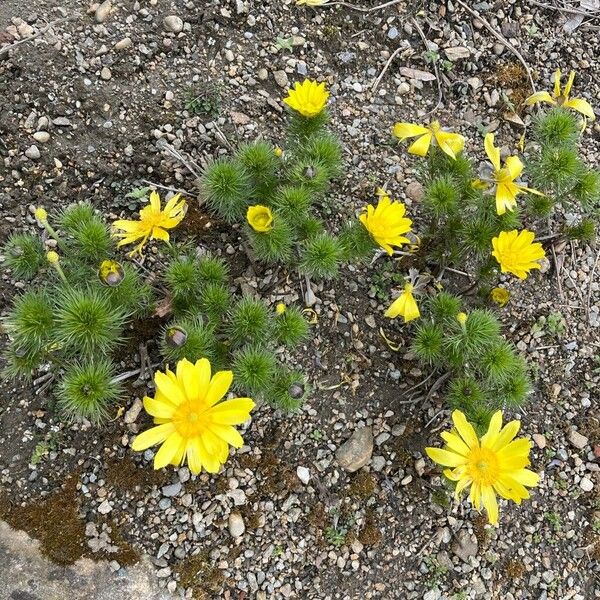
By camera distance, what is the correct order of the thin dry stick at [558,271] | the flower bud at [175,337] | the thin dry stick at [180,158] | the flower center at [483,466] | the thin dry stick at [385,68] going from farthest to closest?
the thin dry stick at [385,68] → the thin dry stick at [558,271] → the thin dry stick at [180,158] → the flower center at [483,466] → the flower bud at [175,337]

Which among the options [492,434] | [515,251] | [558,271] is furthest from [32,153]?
[558,271]

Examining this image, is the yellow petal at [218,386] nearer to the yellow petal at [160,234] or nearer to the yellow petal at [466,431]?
the yellow petal at [160,234]

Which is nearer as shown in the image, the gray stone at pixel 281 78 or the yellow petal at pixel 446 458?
the yellow petal at pixel 446 458

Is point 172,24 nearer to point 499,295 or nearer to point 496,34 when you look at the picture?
point 496,34

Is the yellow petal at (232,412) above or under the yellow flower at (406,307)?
under

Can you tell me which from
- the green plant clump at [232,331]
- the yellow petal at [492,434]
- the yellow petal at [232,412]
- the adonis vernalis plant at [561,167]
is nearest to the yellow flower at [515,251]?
the adonis vernalis plant at [561,167]

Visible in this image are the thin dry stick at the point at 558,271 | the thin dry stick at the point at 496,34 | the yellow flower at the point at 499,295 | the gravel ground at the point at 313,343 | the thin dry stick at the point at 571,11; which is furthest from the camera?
the thin dry stick at the point at 571,11

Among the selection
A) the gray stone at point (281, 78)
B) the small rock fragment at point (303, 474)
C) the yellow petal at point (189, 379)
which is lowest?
the yellow petal at point (189, 379)
